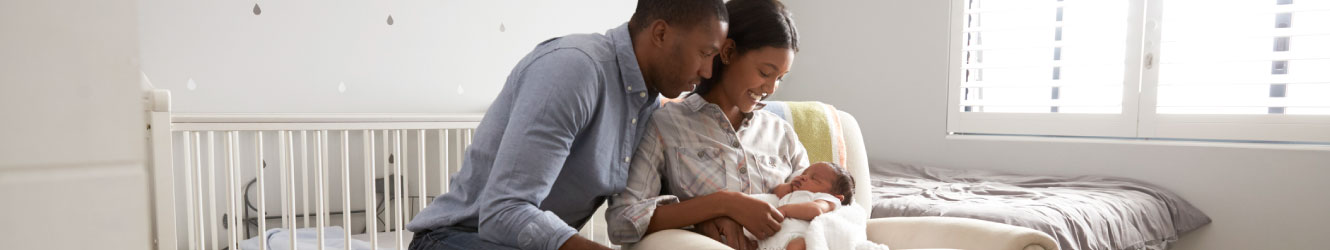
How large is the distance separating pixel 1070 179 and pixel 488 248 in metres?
2.53

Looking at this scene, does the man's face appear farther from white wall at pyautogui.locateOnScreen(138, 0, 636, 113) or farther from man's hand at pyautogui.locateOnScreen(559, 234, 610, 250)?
white wall at pyautogui.locateOnScreen(138, 0, 636, 113)

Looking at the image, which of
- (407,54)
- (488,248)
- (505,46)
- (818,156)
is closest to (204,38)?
(407,54)

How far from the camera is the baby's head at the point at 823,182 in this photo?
1.45 meters

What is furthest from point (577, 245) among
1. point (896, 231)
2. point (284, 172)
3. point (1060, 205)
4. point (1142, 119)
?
point (1142, 119)

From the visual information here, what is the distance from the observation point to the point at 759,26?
138 centimetres

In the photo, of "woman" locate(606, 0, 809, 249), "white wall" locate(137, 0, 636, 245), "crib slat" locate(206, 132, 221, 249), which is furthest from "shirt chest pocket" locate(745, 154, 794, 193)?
"white wall" locate(137, 0, 636, 245)

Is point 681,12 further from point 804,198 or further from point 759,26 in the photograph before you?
point 804,198

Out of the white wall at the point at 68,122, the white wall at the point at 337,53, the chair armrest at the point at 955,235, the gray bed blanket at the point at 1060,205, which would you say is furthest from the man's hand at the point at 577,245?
the white wall at the point at 337,53

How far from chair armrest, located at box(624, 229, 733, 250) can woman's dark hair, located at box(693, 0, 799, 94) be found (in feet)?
1.14

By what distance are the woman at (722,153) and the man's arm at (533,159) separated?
26 centimetres

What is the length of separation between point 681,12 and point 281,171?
4.20 ft

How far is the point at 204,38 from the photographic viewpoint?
2.29m

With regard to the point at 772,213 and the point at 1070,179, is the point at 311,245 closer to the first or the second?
the point at 772,213

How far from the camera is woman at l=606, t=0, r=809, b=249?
131 cm
